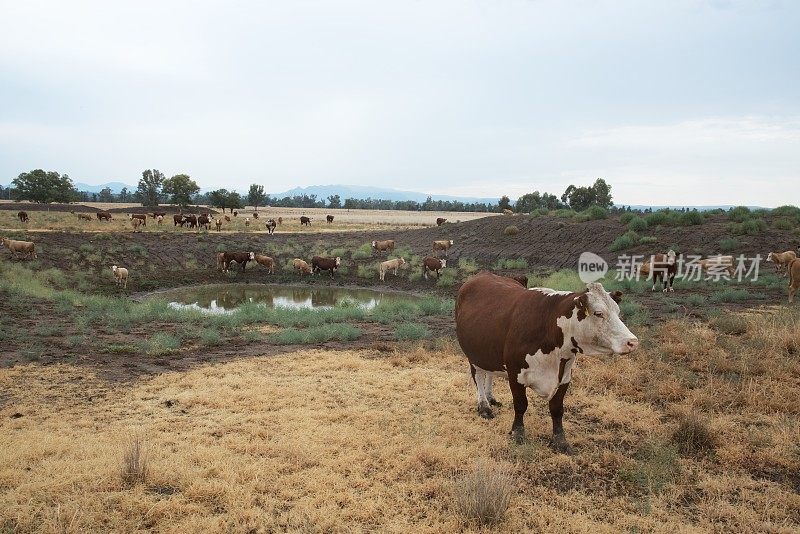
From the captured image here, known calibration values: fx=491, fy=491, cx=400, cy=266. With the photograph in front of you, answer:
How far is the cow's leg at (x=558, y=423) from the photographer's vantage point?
599cm

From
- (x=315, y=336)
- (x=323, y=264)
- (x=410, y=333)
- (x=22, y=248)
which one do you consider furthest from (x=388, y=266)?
(x=22, y=248)

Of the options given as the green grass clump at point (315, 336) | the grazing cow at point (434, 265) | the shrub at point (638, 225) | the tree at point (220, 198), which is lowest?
the green grass clump at point (315, 336)

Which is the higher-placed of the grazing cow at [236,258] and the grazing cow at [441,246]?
the grazing cow at [441,246]

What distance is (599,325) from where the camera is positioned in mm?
5223

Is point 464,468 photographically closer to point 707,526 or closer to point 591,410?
point 707,526

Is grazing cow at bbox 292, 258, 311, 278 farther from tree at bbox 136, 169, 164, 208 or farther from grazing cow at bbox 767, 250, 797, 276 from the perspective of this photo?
tree at bbox 136, 169, 164, 208

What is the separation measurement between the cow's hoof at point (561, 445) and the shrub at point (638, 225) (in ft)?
94.8

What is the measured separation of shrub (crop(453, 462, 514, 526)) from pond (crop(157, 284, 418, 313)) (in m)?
17.9

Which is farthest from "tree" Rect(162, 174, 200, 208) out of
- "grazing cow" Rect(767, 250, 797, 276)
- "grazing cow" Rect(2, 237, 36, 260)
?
"grazing cow" Rect(767, 250, 797, 276)

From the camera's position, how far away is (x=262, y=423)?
7012mm

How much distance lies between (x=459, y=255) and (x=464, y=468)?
29355 millimetres

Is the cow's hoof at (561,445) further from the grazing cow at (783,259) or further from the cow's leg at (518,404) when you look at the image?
the grazing cow at (783,259)

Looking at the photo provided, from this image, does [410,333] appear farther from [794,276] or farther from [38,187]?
[38,187]

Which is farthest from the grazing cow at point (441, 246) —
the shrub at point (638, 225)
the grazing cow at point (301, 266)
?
the shrub at point (638, 225)
